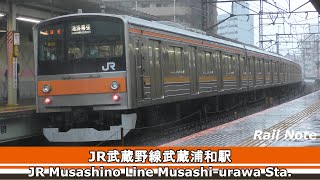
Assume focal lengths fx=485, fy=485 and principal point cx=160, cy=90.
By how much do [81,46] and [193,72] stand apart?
442 cm

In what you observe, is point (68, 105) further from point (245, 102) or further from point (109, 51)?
point (245, 102)

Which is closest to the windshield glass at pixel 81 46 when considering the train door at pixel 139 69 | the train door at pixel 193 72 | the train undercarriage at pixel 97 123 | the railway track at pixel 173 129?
the train door at pixel 139 69

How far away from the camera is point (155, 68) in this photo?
1168cm

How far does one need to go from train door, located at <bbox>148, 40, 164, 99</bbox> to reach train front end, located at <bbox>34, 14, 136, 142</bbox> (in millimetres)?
Result: 1171

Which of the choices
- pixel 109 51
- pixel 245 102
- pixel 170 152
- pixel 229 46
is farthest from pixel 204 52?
pixel 170 152

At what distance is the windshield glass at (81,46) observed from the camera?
411 inches

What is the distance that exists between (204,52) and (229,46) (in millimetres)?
3595

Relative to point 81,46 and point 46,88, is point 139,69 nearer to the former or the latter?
point 81,46

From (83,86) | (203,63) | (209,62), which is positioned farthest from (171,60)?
(209,62)

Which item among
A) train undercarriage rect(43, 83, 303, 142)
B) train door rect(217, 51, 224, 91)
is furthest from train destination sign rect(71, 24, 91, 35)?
train door rect(217, 51, 224, 91)

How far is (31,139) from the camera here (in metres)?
12.0

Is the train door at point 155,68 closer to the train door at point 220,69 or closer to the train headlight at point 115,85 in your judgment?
the train headlight at point 115,85

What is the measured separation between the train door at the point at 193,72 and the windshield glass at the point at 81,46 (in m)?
3.99

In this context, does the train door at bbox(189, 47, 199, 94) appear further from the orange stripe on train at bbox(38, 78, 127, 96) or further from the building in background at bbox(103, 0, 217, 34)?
the building in background at bbox(103, 0, 217, 34)
